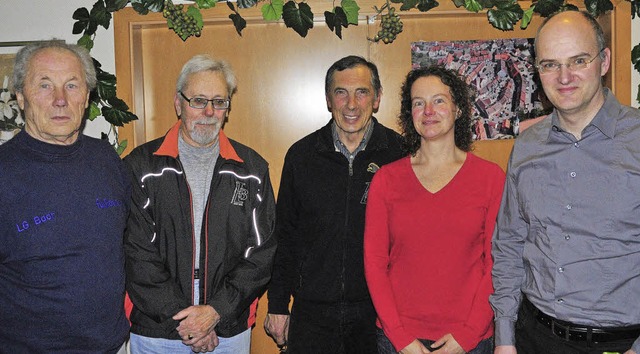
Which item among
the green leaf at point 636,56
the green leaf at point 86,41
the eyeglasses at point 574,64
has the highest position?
the green leaf at point 86,41

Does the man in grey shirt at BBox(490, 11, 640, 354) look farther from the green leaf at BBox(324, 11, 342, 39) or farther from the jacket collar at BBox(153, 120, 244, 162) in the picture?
the green leaf at BBox(324, 11, 342, 39)

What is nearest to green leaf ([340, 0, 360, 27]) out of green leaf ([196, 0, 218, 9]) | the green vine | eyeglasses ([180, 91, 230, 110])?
the green vine

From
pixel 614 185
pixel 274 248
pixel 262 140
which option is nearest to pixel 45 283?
pixel 274 248

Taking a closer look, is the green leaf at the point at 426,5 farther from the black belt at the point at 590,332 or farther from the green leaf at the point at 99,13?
the black belt at the point at 590,332

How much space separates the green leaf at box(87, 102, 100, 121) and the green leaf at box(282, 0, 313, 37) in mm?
1155

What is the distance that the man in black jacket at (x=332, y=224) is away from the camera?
2402 mm

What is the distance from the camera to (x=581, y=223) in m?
1.77

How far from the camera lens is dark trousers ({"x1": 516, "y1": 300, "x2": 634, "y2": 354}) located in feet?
5.65

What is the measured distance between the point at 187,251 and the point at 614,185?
1.57 m

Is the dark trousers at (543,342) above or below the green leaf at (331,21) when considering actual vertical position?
below

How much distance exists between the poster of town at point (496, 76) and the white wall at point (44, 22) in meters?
0.57

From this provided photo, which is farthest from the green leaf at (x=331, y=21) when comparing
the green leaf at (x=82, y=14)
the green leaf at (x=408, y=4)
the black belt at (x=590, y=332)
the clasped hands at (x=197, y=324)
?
the black belt at (x=590, y=332)

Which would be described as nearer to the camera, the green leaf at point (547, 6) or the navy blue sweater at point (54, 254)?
the navy blue sweater at point (54, 254)

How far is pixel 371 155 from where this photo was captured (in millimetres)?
2521
